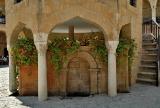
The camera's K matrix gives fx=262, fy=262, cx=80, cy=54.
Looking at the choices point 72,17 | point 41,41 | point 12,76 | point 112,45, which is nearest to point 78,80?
point 112,45

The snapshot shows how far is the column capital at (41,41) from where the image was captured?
9359 millimetres

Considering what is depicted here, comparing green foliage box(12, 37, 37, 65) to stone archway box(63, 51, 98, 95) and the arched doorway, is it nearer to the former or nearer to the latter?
stone archway box(63, 51, 98, 95)

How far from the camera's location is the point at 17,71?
36.8ft

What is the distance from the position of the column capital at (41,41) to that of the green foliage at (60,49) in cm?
73

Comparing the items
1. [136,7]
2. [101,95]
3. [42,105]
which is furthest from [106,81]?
[136,7]

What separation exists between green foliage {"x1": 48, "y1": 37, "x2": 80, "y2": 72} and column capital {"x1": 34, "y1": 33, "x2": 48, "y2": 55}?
0.73 m

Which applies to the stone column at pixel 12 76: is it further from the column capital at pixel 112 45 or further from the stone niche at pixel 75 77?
the column capital at pixel 112 45

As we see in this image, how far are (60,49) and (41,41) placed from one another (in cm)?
106

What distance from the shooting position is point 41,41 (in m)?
9.39

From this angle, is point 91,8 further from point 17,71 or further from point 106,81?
point 17,71

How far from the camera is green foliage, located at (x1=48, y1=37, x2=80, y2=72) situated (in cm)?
1014

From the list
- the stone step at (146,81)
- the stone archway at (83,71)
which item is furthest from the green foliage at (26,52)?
the stone step at (146,81)

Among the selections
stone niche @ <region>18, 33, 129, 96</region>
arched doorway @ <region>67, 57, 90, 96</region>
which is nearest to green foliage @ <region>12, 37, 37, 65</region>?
stone niche @ <region>18, 33, 129, 96</region>

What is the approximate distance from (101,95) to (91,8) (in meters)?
3.40
